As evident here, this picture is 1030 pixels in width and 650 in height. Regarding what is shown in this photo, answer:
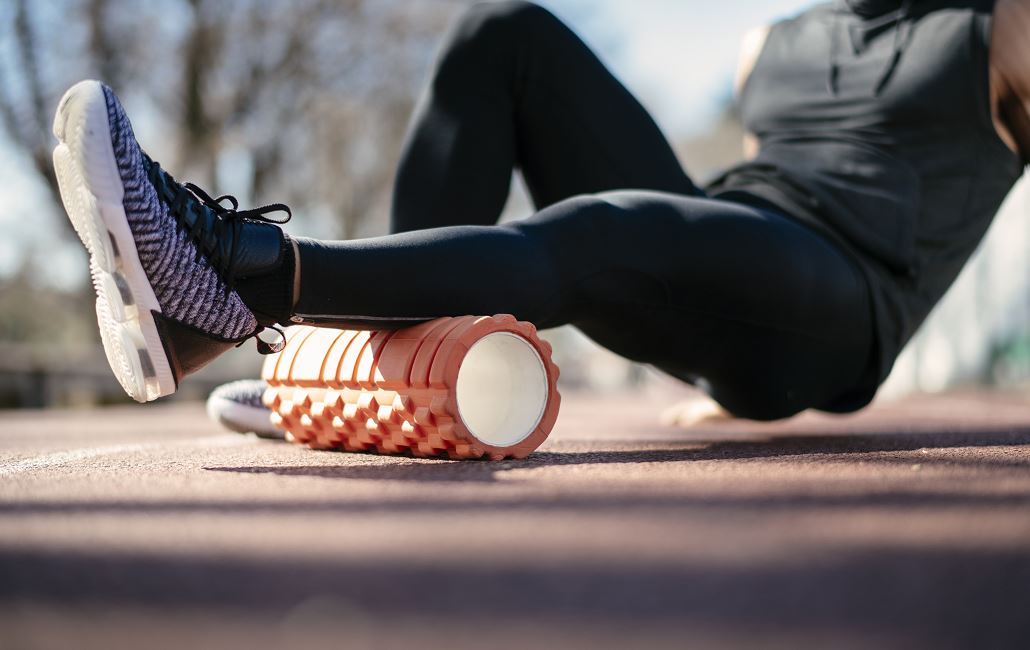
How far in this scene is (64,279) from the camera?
1123cm

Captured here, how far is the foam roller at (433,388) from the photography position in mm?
1222

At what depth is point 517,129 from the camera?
6.07ft

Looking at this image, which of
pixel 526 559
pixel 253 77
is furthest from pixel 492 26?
pixel 253 77

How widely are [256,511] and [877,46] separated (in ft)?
4.95

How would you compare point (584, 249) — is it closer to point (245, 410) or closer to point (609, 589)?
point (609, 589)

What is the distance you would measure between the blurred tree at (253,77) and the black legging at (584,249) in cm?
798

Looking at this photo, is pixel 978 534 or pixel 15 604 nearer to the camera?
pixel 15 604

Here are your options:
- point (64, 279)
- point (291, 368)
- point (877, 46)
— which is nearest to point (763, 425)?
point (877, 46)

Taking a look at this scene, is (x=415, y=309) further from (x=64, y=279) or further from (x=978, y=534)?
(x=64, y=279)

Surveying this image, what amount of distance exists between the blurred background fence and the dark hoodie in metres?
5.09

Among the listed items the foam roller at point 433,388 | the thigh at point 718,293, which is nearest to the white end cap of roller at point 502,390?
the foam roller at point 433,388

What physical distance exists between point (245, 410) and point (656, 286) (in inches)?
35.6

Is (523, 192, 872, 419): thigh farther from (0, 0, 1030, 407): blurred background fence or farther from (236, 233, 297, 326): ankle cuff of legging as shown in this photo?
(0, 0, 1030, 407): blurred background fence

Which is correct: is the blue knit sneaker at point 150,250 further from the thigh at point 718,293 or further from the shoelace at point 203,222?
the thigh at point 718,293
